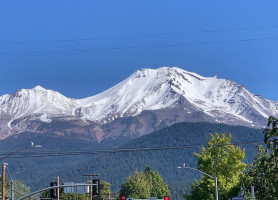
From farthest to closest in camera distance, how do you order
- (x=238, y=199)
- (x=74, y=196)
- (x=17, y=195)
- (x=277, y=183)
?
(x=17, y=195) → (x=74, y=196) → (x=238, y=199) → (x=277, y=183)

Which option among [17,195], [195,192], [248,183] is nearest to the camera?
[248,183]

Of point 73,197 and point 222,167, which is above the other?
point 73,197

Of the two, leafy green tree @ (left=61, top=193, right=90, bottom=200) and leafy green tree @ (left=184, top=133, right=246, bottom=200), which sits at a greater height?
leafy green tree @ (left=61, top=193, right=90, bottom=200)

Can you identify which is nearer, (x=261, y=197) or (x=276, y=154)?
(x=276, y=154)

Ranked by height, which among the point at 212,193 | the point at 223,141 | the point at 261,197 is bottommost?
the point at 261,197

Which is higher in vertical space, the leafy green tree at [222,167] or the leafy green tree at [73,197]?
the leafy green tree at [73,197]

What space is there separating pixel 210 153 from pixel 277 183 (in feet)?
217

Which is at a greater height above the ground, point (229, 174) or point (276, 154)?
point (229, 174)

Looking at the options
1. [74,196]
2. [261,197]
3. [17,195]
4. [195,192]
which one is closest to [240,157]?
[195,192]

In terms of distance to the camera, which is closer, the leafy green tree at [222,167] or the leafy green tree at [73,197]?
the leafy green tree at [222,167]

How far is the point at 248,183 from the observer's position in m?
31.7

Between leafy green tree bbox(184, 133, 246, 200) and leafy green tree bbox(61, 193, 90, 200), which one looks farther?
leafy green tree bbox(61, 193, 90, 200)

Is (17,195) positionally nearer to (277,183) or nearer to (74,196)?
(74,196)

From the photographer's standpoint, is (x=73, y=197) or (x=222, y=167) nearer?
(x=222, y=167)
